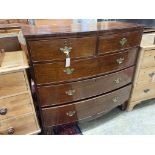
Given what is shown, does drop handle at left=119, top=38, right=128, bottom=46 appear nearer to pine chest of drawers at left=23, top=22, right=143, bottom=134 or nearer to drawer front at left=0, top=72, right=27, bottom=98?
pine chest of drawers at left=23, top=22, right=143, bottom=134

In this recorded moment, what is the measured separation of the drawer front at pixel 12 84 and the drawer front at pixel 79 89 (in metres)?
0.14

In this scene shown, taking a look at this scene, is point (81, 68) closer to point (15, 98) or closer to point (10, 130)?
point (15, 98)

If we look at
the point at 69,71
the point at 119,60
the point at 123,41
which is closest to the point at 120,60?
the point at 119,60

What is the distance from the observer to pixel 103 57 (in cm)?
121

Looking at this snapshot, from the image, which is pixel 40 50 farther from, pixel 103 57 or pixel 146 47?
pixel 146 47

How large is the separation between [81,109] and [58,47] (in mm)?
618

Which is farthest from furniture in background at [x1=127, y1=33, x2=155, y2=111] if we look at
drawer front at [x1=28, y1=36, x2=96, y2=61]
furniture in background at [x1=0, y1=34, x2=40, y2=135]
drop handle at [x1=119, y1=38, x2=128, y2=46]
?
furniture in background at [x1=0, y1=34, x2=40, y2=135]

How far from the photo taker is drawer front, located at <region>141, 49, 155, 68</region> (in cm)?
145

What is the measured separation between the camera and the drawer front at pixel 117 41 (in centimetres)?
115

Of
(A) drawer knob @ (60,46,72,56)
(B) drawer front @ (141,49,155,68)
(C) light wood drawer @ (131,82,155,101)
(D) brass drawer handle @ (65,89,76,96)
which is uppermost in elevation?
(A) drawer knob @ (60,46,72,56)

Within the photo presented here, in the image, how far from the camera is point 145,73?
1567 millimetres

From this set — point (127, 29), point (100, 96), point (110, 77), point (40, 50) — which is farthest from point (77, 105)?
point (127, 29)
